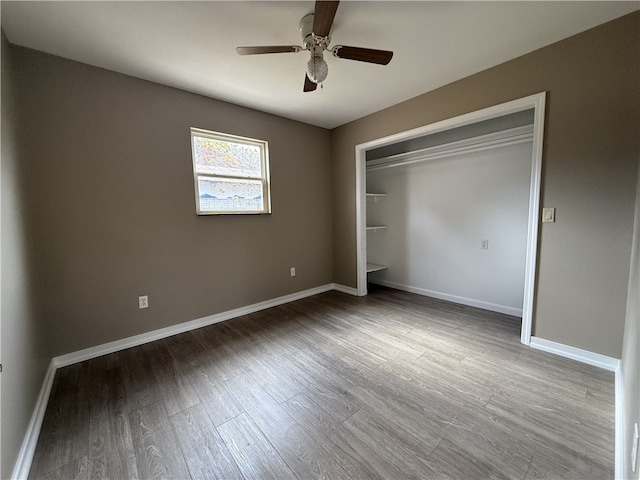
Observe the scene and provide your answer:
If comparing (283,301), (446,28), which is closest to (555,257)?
(446,28)

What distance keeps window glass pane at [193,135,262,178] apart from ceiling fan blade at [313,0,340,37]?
1.82 m

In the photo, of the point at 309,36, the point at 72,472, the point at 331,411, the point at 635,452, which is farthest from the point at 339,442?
the point at 309,36

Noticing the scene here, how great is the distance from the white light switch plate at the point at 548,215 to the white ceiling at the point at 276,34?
1.32 metres

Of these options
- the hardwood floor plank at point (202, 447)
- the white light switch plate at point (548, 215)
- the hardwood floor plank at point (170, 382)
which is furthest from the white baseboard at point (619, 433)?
the hardwood floor plank at point (170, 382)

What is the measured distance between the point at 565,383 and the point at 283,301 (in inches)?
115

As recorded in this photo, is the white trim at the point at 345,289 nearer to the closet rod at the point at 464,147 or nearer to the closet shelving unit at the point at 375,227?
the closet shelving unit at the point at 375,227

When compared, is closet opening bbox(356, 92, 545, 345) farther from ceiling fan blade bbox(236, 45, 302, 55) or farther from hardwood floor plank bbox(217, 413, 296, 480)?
hardwood floor plank bbox(217, 413, 296, 480)

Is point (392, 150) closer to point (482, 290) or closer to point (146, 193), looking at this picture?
point (482, 290)

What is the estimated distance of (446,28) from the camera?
5.89ft

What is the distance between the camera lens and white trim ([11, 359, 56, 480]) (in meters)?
1.18

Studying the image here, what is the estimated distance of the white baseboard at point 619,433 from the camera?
1142mm

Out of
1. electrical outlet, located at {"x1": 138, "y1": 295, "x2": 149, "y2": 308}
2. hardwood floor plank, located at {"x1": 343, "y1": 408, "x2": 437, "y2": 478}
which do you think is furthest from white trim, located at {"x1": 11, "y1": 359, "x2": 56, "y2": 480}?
hardwood floor plank, located at {"x1": 343, "y1": 408, "x2": 437, "y2": 478}

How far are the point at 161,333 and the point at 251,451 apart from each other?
1.80 metres

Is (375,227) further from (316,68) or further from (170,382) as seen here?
(170,382)
